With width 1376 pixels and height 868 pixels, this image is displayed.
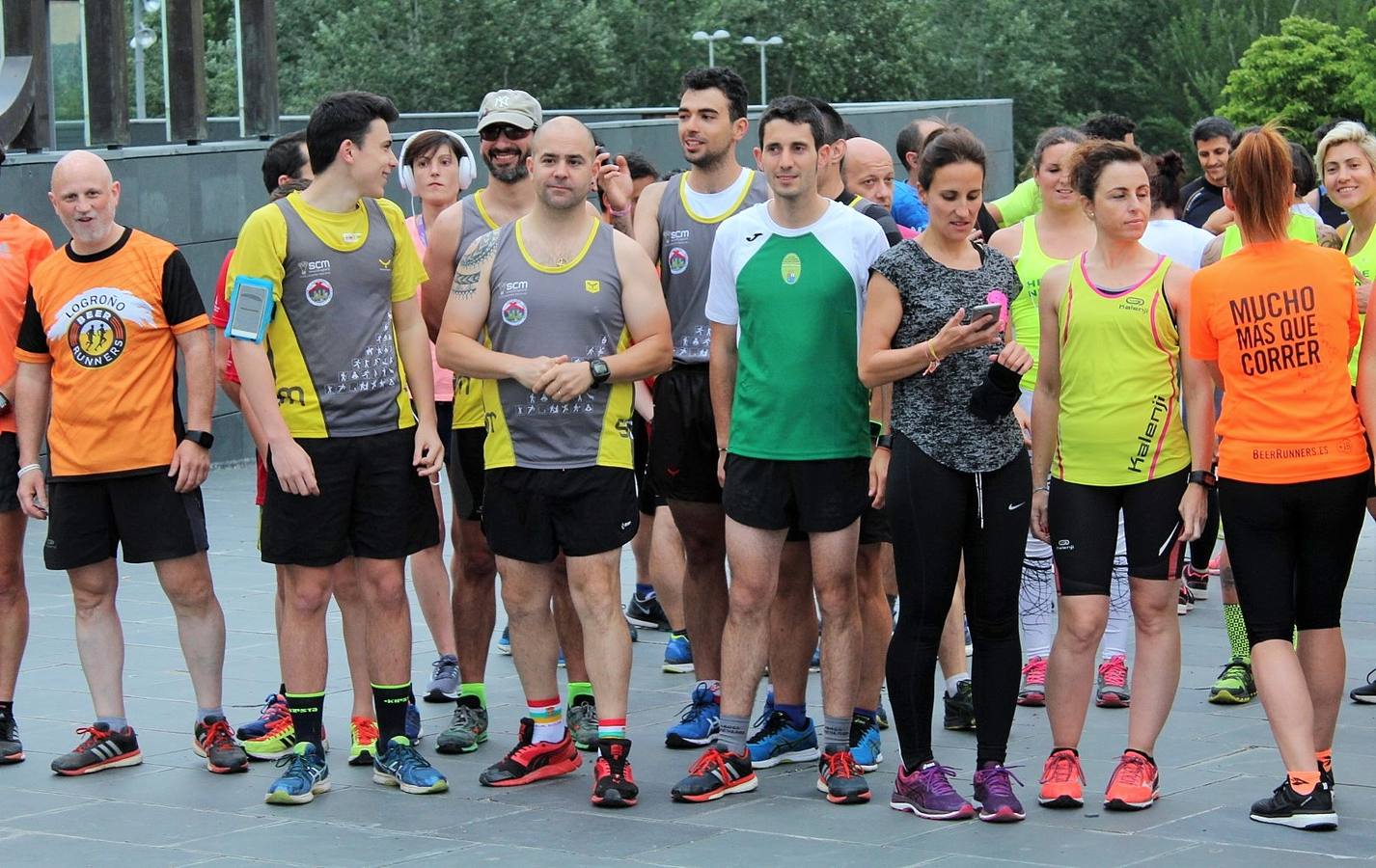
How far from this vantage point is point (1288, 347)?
5.80m

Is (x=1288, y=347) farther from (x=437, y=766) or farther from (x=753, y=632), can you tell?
(x=437, y=766)

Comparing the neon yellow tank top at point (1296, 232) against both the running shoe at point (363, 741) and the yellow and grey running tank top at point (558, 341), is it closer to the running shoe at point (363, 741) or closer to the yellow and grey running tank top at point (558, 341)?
the yellow and grey running tank top at point (558, 341)

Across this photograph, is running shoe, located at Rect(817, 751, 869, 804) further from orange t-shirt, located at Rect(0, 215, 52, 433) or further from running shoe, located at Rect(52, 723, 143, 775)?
orange t-shirt, located at Rect(0, 215, 52, 433)

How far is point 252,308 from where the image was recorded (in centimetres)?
626

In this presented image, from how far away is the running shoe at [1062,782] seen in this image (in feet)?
19.6

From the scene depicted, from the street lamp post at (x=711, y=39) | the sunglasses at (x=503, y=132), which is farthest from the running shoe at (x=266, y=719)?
the street lamp post at (x=711, y=39)

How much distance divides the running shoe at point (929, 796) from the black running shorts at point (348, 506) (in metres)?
1.78

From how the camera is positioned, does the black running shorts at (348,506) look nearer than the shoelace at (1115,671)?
Yes

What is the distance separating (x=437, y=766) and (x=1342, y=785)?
2.93m

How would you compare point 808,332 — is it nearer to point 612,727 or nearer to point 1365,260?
point 612,727

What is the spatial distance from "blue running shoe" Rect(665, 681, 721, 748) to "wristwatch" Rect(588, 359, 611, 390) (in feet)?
4.38

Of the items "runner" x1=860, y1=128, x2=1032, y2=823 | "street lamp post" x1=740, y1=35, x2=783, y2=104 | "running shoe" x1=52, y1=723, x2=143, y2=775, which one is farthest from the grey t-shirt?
"street lamp post" x1=740, y1=35, x2=783, y2=104

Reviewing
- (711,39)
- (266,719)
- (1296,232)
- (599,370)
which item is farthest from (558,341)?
(711,39)

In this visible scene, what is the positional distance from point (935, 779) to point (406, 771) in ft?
5.54
